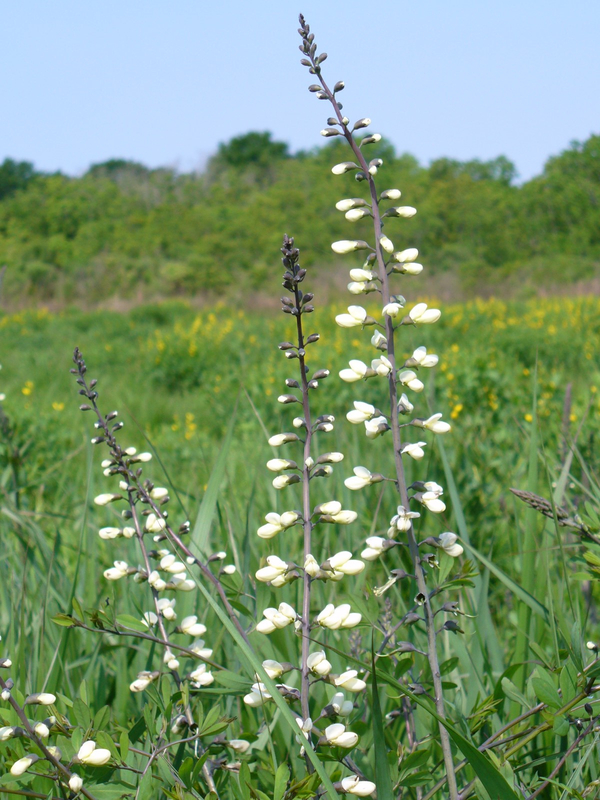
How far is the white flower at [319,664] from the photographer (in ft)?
2.83

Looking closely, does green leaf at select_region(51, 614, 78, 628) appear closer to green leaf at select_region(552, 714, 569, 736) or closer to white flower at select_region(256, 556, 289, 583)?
white flower at select_region(256, 556, 289, 583)

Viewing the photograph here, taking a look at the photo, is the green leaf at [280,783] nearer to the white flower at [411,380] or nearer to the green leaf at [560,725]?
the green leaf at [560,725]

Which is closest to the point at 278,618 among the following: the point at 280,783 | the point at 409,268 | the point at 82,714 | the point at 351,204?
the point at 280,783

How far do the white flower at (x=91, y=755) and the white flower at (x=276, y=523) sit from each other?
0.33 meters

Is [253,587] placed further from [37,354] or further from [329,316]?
[329,316]

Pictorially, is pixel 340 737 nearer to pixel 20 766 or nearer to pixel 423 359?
pixel 20 766

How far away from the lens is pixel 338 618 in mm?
874

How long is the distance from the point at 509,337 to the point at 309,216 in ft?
93.5

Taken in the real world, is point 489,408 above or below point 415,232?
below

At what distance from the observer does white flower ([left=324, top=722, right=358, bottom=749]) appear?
821mm

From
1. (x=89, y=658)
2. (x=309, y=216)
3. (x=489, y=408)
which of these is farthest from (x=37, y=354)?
(x=309, y=216)

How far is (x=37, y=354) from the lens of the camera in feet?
39.2

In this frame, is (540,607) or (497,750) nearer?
(497,750)

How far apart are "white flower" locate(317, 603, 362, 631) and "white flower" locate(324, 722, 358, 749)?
0.12 m
